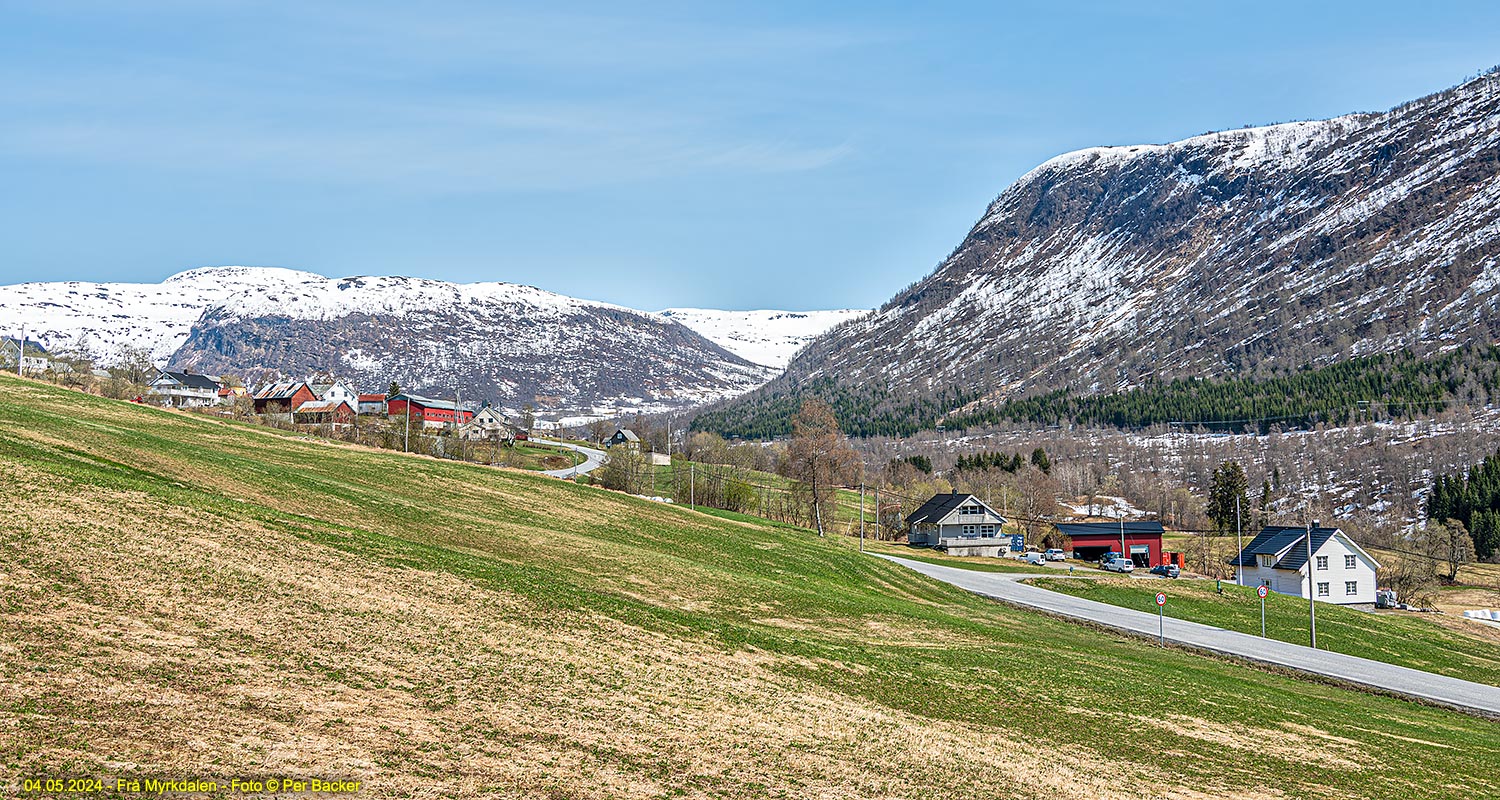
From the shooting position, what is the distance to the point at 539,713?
20562 mm

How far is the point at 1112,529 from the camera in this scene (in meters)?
127

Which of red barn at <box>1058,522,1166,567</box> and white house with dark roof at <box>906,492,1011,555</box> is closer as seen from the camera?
white house with dark roof at <box>906,492,1011,555</box>

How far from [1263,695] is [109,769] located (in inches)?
1443

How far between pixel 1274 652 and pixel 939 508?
73.9 m

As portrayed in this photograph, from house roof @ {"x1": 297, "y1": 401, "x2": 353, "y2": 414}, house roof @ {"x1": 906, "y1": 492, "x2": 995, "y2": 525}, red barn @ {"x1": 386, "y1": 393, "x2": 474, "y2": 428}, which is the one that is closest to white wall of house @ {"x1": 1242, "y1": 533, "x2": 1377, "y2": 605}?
house roof @ {"x1": 906, "y1": 492, "x2": 995, "y2": 525}

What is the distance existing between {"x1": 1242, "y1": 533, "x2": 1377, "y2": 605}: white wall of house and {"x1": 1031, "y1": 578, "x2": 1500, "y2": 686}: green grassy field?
6.86m

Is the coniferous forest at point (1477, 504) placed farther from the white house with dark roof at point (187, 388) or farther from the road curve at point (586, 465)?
the white house with dark roof at point (187, 388)

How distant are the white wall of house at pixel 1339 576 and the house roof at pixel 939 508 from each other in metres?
40.2

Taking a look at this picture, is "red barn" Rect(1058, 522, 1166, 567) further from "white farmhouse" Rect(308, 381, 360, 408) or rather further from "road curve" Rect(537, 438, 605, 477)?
"white farmhouse" Rect(308, 381, 360, 408)

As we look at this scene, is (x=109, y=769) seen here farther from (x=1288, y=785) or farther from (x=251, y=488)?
(x=251, y=488)

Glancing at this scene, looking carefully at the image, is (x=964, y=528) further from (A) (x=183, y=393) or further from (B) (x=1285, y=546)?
(A) (x=183, y=393)

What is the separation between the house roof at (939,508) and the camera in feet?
409

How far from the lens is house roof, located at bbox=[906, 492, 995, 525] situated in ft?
409

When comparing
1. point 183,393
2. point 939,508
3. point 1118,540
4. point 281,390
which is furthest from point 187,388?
point 1118,540
